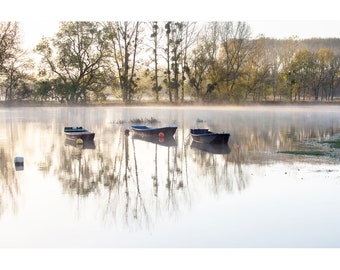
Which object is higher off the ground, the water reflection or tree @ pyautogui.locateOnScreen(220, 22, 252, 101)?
tree @ pyautogui.locateOnScreen(220, 22, 252, 101)

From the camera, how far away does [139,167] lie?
20125mm

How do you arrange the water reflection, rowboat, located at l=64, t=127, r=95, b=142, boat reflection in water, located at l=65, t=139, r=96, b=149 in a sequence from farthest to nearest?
1. rowboat, located at l=64, t=127, r=95, b=142
2. boat reflection in water, located at l=65, t=139, r=96, b=149
3. the water reflection

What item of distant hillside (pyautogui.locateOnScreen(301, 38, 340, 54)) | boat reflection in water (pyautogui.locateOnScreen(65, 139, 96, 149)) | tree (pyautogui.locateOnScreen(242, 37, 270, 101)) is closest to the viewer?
boat reflection in water (pyautogui.locateOnScreen(65, 139, 96, 149))

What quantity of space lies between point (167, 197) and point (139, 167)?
5.30 metres

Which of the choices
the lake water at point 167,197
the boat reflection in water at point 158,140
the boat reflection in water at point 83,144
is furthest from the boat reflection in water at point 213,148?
the boat reflection in water at point 83,144

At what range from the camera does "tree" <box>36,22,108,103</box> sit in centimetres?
5547

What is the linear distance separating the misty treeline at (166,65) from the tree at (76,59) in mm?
97

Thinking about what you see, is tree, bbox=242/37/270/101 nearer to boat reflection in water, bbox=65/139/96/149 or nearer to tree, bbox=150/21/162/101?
tree, bbox=150/21/162/101

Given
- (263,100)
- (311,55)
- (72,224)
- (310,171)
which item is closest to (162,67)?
(263,100)

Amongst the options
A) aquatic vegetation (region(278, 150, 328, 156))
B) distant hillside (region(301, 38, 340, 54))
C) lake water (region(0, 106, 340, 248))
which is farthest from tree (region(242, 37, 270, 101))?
aquatic vegetation (region(278, 150, 328, 156))

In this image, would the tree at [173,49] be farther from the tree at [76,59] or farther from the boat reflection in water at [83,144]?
the boat reflection in water at [83,144]

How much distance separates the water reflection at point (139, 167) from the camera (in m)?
14.2

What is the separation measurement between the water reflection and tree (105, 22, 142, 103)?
25046 millimetres

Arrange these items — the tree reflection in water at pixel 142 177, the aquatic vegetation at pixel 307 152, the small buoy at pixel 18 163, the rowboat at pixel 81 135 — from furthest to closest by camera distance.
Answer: the rowboat at pixel 81 135 < the aquatic vegetation at pixel 307 152 < the small buoy at pixel 18 163 < the tree reflection in water at pixel 142 177
